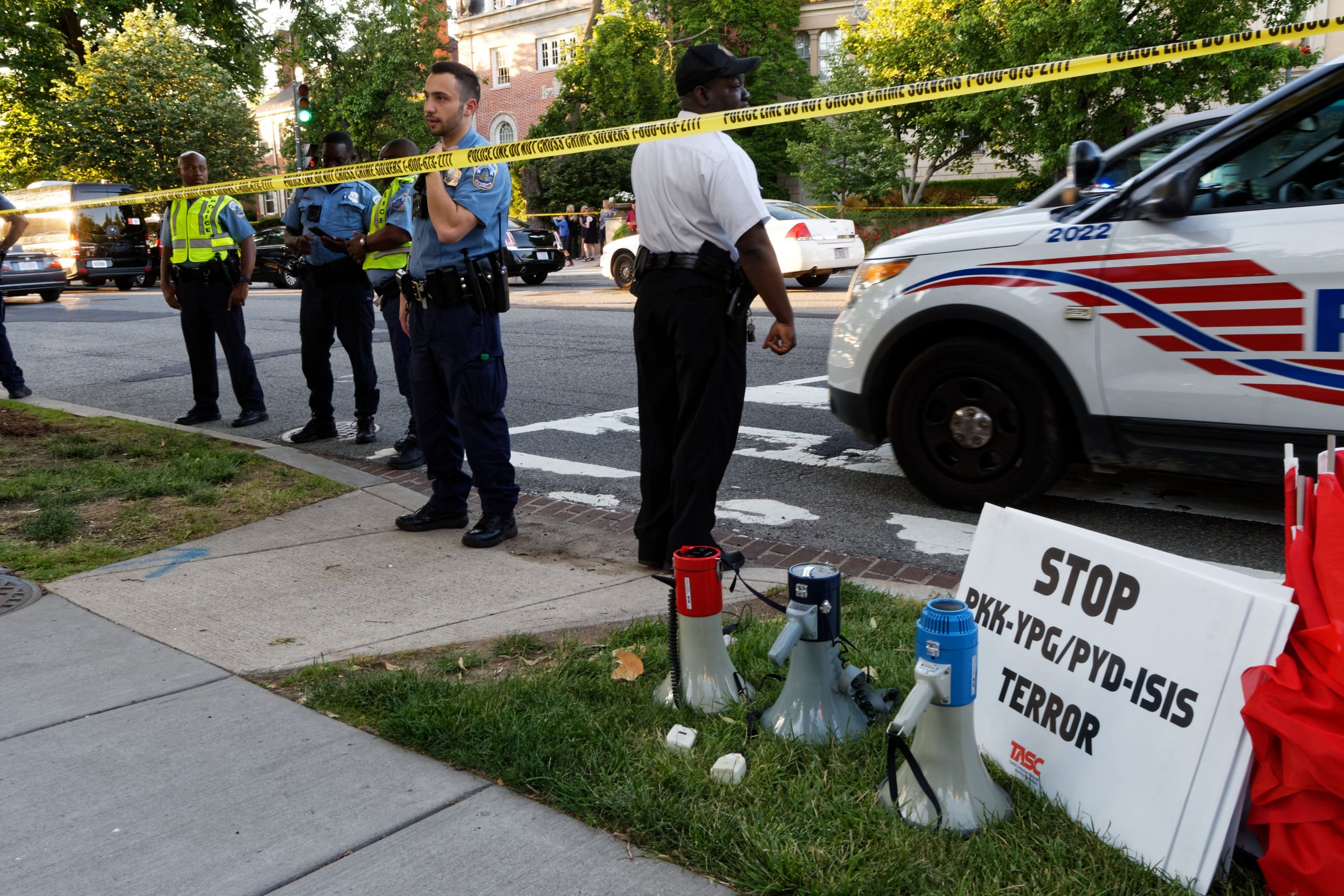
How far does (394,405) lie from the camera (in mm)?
9320

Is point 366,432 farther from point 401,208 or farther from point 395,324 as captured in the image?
point 401,208

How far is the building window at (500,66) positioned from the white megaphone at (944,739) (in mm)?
55150

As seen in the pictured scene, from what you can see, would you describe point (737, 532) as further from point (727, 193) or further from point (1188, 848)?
point (1188, 848)

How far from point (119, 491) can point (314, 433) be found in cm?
204

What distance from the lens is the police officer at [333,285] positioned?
746cm

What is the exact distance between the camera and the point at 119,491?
608 centimetres

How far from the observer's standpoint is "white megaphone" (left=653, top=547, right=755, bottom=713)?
3.11m

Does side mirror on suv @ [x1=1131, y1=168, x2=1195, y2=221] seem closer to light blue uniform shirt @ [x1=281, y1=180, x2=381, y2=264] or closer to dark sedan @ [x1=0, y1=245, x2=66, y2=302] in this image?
light blue uniform shirt @ [x1=281, y1=180, x2=381, y2=264]

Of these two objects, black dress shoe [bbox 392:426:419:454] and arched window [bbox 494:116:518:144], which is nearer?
black dress shoe [bbox 392:426:419:454]

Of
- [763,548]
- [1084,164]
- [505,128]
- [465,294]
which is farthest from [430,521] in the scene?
[505,128]

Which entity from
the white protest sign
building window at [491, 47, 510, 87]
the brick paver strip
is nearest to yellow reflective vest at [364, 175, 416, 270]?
the brick paver strip

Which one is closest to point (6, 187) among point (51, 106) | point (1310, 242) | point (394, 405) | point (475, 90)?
point (51, 106)

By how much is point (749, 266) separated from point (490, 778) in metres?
2.10

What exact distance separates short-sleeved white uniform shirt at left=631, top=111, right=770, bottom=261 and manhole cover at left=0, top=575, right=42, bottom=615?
8.86 ft
